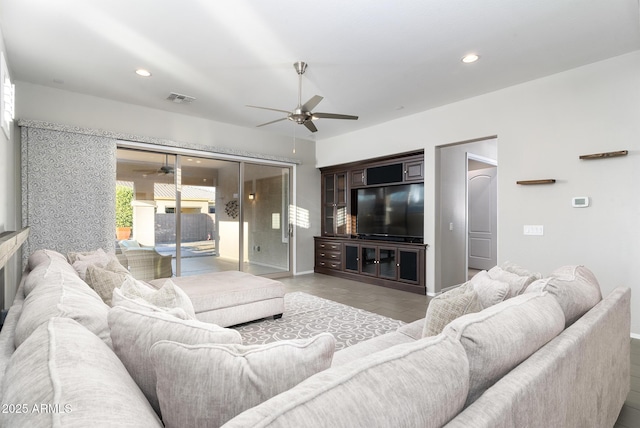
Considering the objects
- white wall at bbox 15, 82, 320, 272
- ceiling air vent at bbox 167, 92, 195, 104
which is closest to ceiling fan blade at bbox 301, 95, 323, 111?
ceiling air vent at bbox 167, 92, 195, 104

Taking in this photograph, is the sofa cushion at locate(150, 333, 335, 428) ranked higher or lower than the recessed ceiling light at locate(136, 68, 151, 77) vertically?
lower

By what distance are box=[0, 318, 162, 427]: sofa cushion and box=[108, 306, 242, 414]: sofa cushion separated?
0.42 feet

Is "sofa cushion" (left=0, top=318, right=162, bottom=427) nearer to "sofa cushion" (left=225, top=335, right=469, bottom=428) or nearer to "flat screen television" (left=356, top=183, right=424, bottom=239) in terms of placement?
"sofa cushion" (left=225, top=335, right=469, bottom=428)

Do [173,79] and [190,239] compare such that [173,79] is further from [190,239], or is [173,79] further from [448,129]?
[448,129]

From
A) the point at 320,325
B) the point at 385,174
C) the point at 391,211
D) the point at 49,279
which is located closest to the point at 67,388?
the point at 49,279

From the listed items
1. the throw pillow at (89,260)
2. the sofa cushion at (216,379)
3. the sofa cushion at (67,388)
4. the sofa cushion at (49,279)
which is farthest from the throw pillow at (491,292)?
the throw pillow at (89,260)

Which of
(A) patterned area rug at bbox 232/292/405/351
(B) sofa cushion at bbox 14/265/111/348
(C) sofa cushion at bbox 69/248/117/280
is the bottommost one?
(A) patterned area rug at bbox 232/292/405/351

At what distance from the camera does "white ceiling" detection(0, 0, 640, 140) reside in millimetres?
2617

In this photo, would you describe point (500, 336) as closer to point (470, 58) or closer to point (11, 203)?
point (470, 58)

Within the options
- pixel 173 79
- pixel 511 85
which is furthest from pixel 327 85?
pixel 511 85

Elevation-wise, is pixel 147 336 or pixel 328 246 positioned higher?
pixel 147 336

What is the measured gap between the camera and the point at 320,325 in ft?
11.7

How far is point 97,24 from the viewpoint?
2.83 metres

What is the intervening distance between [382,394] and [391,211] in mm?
5223
